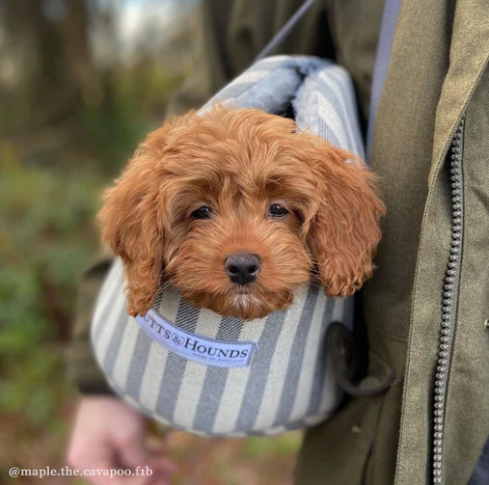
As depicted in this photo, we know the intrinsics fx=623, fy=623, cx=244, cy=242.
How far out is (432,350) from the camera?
48.8 inches

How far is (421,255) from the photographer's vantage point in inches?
47.4

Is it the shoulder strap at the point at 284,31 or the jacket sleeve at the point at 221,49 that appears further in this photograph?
the jacket sleeve at the point at 221,49

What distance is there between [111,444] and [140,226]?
82 cm

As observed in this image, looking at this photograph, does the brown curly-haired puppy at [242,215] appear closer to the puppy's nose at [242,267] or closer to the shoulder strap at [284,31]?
the puppy's nose at [242,267]

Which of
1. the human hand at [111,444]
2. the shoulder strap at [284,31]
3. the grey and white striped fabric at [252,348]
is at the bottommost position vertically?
the human hand at [111,444]

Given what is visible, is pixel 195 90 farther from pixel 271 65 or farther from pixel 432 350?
pixel 432 350

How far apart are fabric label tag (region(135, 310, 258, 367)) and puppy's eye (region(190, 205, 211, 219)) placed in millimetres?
232

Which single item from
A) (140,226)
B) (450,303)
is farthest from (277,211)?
(450,303)

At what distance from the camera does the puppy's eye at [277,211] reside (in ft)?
4.56

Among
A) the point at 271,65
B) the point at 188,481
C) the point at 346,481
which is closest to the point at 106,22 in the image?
the point at 188,481

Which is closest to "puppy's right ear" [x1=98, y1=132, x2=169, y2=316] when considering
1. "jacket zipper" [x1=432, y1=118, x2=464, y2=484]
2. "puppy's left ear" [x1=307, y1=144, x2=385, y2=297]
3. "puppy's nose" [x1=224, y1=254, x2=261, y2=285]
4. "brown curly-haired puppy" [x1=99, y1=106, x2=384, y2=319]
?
"brown curly-haired puppy" [x1=99, y1=106, x2=384, y2=319]

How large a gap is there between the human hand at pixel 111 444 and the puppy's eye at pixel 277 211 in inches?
33.6

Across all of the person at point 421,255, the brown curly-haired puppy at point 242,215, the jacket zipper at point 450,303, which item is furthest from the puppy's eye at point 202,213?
the jacket zipper at point 450,303

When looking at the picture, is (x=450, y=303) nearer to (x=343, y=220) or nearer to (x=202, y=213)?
(x=343, y=220)
